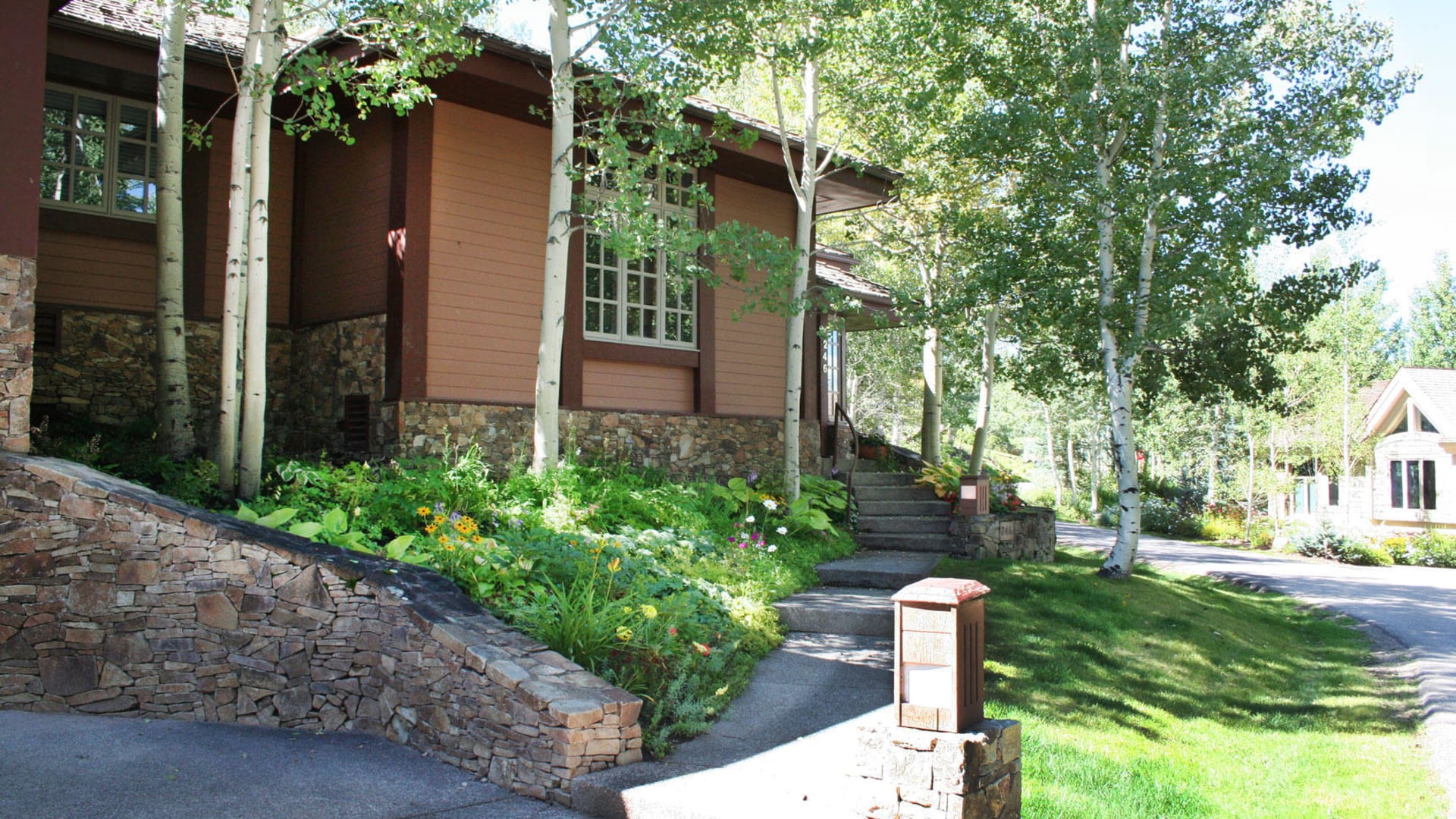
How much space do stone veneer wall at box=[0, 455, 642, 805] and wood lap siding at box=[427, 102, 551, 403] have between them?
3.99 metres

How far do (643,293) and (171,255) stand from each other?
5.09 meters

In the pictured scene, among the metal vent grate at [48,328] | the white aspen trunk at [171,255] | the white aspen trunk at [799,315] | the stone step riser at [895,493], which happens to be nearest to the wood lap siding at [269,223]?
the metal vent grate at [48,328]

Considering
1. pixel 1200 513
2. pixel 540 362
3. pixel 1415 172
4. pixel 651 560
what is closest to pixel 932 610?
pixel 651 560

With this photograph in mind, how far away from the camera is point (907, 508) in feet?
41.4

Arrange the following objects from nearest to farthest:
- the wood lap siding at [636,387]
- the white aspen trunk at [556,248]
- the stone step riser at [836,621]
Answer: the stone step riser at [836,621], the white aspen trunk at [556,248], the wood lap siding at [636,387]

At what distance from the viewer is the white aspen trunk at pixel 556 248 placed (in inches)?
351

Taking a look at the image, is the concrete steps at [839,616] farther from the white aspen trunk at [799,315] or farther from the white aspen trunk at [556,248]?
the white aspen trunk at [799,315]

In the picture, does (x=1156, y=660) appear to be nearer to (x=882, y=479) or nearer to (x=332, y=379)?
(x=882, y=479)

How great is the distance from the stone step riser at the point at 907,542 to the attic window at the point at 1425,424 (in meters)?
18.4

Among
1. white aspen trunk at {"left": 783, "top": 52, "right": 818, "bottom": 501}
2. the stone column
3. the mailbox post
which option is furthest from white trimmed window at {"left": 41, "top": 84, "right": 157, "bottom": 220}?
the mailbox post

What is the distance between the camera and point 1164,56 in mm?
11648

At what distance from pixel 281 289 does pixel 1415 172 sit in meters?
37.1

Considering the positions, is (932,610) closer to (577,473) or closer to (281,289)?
(577,473)

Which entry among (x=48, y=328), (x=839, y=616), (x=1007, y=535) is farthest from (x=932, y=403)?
(x=48, y=328)
